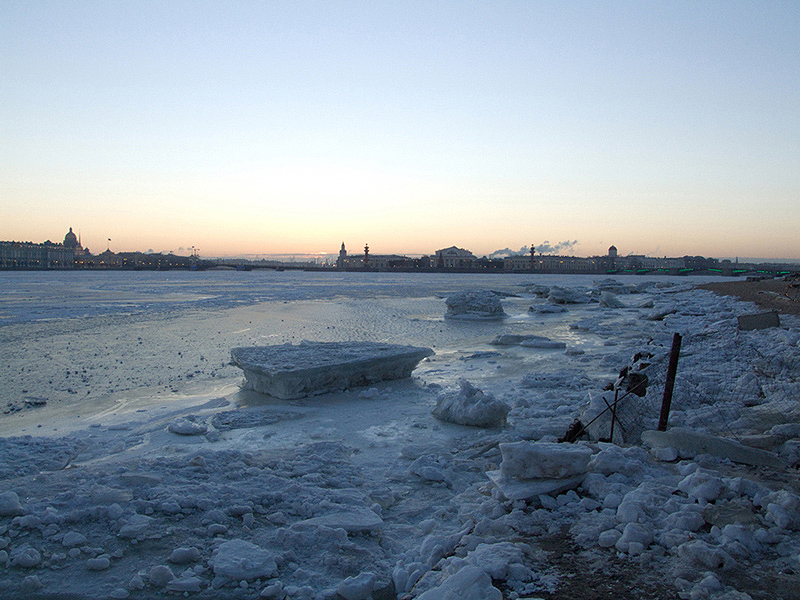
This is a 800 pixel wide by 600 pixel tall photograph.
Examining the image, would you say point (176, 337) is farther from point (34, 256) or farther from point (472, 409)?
point (34, 256)

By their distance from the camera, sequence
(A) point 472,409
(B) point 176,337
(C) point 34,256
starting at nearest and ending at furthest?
(A) point 472,409 → (B) point 176,337 → (C) point 34,256

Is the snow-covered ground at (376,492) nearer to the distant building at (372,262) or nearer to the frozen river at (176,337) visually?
the frozen river at (176,337)

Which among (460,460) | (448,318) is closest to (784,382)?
(460,460)

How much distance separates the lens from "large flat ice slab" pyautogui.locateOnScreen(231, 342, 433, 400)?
7.32 m

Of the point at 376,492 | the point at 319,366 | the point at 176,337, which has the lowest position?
the point at 376,492

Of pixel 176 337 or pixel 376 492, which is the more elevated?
pixel 176 337

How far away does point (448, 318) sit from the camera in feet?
65.5

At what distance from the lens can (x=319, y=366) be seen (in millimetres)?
7465

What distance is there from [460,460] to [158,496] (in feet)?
8.65

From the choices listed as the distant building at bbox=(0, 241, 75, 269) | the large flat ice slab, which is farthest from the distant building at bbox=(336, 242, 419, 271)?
the large flat ice slab

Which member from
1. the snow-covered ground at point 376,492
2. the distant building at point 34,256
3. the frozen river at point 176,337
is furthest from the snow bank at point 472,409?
the distant building at point 34,256

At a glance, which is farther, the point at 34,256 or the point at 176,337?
the point at 34,256

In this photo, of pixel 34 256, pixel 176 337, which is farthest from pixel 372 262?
pixel 176 337

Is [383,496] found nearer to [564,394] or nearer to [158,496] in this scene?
[158,496]
